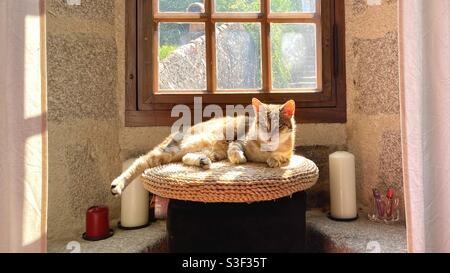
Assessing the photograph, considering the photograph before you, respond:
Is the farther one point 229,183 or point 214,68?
point 214,68

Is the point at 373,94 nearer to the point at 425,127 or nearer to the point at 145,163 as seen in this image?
the point at 425,127

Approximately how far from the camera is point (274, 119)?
922 millimetres

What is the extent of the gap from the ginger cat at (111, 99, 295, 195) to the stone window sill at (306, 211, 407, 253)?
328 millimetres

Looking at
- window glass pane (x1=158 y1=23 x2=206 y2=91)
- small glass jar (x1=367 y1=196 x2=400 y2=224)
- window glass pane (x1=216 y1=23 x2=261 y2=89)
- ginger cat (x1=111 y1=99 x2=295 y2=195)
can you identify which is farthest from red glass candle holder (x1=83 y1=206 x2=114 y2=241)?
small glass jar (x1=367 y1=196 x2=400 y2=224)

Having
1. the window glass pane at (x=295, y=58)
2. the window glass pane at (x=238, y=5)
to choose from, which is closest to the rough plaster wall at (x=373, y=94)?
the window glass pane at (x=295, y=58)

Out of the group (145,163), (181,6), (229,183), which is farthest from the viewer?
(181,6)

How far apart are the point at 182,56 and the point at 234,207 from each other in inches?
29.0

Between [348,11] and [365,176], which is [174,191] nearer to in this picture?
[365,176]

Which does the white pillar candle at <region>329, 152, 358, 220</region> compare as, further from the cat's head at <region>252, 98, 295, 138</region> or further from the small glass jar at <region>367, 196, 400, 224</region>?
the cat's head at <region>252, 98, 295, 138</region>

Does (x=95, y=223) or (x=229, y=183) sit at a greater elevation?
(x=229, y=183)

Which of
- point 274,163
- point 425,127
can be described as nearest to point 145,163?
point 274,163

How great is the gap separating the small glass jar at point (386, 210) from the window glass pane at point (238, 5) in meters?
0.89

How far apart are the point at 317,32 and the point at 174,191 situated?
93cm

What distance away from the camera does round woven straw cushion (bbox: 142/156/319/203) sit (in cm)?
72
